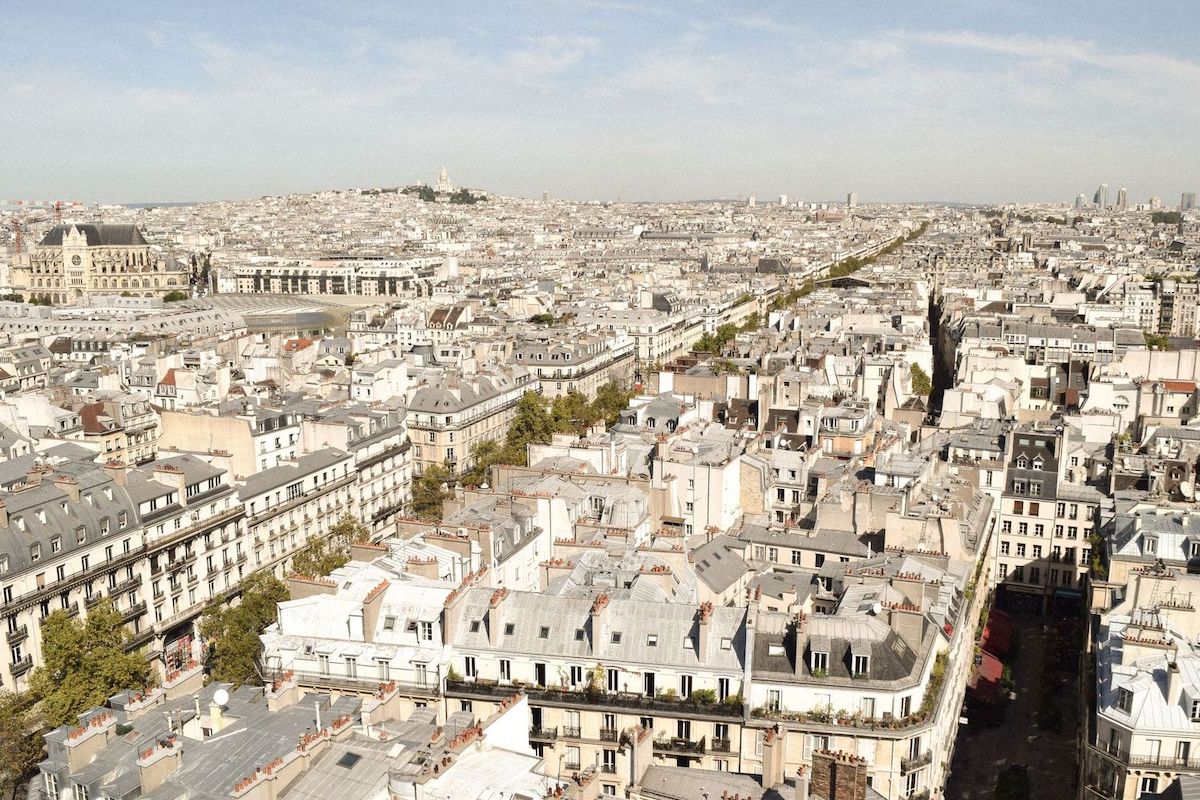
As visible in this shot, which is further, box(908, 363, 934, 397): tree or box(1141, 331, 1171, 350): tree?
box(1141, 331, 1171, 350): tree

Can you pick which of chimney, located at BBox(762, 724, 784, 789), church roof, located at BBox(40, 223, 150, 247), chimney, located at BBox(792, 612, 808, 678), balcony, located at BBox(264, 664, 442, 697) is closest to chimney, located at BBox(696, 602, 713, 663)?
chimney, located at BBox(792, 612, 808, 678)

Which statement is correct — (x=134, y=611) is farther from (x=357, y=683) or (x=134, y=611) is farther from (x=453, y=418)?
(x=453, y=418)

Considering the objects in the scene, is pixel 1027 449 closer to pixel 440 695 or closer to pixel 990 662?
pixel 990 662

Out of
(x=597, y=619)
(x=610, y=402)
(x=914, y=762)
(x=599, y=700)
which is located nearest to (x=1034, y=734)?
(x=914, y=762)

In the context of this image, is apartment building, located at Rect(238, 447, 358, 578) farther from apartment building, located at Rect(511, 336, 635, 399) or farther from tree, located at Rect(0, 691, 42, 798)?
apartment building, located at Rect(511, 336, 635, 399)

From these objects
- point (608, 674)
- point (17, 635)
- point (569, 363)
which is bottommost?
point (17, 635)

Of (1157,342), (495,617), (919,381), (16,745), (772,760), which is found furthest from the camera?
(1157,342)

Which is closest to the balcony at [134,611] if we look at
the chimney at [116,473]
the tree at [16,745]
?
the chimney at [116,473]
